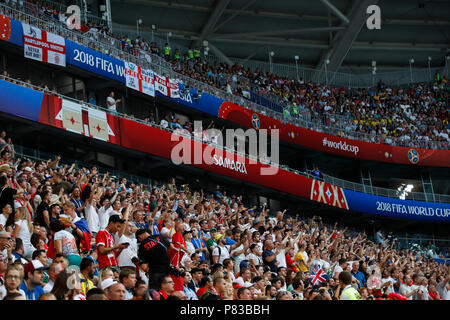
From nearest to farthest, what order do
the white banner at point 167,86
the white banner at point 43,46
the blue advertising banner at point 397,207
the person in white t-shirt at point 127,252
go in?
the person in white t-shirt at point 127,252 < the white banner at point 43,46 < the white banner at point 167,86 < the blue advertising banner at point 397,207

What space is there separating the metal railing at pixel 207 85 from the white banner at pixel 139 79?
661mm

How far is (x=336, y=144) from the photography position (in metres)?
33.0

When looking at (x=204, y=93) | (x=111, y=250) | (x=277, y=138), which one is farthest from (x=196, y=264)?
(x=277, y=138)

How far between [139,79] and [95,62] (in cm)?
206

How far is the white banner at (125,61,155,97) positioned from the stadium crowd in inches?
335

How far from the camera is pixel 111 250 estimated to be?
9305 millimetres

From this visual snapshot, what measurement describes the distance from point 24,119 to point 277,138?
13752 millimetres

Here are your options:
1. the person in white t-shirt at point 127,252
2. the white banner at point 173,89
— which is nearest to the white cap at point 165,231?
the person in white t-shirt at point 127,252

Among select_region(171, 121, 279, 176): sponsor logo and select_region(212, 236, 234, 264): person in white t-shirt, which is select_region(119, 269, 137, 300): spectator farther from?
select_region(171, 121, 279, 176): sponsor logo

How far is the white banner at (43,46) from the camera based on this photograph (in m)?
20.8

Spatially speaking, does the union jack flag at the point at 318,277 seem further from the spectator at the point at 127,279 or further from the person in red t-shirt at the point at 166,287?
the spectator at the point at 127,279

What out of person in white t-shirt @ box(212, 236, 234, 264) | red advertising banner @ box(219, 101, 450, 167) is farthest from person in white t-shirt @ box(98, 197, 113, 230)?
red advertising banner @ box(219, 101, 450, 167)
